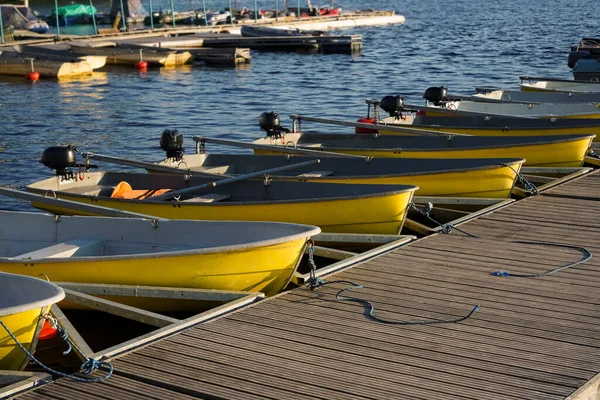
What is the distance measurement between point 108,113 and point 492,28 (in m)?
40.7

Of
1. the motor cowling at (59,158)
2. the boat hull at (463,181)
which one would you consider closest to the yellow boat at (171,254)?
the motor cowling at (59,158)

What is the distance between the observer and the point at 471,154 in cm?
1533

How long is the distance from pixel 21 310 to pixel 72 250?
104 inches

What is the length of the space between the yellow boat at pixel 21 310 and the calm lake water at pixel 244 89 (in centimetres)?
990

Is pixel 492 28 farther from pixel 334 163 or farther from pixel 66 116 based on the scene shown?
pixel 334 163

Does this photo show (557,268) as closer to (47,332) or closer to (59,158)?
(47,332)

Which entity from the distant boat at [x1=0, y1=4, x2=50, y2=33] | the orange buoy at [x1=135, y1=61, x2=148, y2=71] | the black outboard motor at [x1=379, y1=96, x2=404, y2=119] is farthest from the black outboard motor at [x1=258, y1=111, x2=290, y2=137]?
the distant boat at [x1=0, y1=4, x2=50, y2=33]

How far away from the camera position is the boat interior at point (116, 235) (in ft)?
33.3

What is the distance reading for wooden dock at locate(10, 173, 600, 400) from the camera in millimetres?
7434

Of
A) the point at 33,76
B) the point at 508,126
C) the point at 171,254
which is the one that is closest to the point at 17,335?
the point at 171,254

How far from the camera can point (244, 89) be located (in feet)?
119

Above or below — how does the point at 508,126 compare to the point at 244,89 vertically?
above

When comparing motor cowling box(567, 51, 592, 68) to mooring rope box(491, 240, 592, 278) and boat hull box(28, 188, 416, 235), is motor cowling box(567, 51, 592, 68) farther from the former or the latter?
mooring rope box(491, 240, 592, 278)

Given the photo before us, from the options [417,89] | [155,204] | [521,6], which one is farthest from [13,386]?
[521,6]
